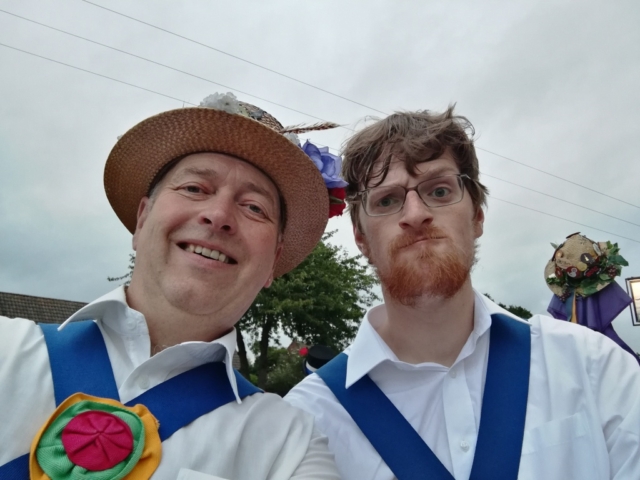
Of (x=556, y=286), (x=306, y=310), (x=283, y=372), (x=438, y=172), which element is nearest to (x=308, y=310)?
(x=306, y=310)

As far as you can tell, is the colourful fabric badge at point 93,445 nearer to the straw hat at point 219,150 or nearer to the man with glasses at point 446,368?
the man with glasses at point 446,368

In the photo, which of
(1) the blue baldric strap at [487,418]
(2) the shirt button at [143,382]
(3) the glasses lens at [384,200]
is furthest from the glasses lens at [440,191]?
(2) the shirt button at [143,382]

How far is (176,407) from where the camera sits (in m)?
1.47

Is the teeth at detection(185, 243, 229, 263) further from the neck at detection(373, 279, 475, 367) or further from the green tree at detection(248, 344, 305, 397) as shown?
the green tree at detection(248, 344, 305, 397)

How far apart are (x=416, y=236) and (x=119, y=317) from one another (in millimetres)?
1271

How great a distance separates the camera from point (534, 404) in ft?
6.15

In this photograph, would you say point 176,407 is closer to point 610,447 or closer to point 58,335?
point 58,335

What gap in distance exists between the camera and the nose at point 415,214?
2059 mm

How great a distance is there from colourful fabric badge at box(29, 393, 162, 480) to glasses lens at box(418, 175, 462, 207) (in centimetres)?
153

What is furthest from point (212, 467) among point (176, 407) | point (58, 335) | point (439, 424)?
point (439, 424)

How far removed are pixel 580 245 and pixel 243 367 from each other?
13.6m

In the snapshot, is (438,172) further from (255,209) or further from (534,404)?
(534,404)

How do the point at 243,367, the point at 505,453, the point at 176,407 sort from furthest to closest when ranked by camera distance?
the point at 243,367 → the point at 505,453 → the point at 176,407

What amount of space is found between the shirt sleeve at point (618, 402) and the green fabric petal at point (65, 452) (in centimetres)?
169
